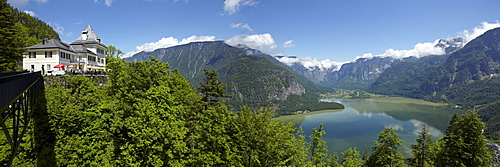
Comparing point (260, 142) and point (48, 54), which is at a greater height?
point (48, 54)

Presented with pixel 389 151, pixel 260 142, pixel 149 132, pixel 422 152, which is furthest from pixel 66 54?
pixel 422 152

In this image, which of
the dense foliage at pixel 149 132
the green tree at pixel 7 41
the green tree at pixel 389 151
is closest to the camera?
the dense foliage at pixel 149 132

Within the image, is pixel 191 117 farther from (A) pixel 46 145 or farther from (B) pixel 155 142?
(A) pixel 46 145

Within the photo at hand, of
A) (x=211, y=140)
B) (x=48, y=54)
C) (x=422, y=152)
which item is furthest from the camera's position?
(x=48, y=54)

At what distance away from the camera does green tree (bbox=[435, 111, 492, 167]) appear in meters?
20.4

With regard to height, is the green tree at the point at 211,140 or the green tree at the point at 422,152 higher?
the green tree at the point at 211,140

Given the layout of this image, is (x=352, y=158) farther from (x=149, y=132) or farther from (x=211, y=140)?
(x=149, y=132)

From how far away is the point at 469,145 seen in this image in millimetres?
20609

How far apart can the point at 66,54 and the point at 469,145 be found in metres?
53.6

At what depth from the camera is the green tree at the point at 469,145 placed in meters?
20.4

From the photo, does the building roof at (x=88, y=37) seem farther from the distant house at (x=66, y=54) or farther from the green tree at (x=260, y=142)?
the green tree at (x=260, y=142)

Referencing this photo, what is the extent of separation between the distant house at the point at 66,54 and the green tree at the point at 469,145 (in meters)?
40.0

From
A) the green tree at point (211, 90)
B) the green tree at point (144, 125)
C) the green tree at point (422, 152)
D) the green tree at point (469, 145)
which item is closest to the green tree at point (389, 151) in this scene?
the green tree at point (422, 152)

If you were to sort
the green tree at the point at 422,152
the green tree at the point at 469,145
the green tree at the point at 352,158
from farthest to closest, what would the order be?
the green tree at the point at 352,158 < the green tree at the point at 422,152 < the green tree at the point at 469,145
